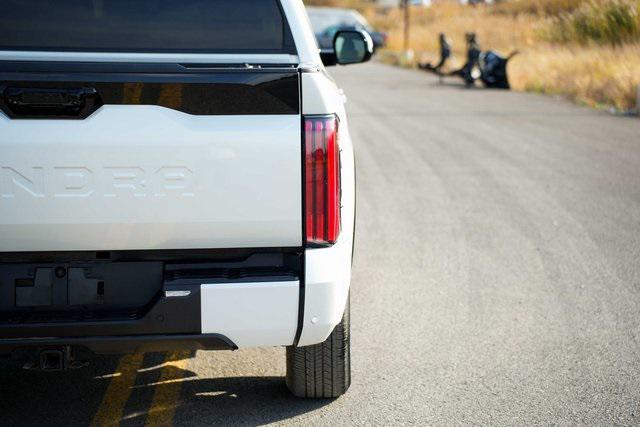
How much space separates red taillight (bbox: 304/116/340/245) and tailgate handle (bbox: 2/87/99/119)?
0.81 meters

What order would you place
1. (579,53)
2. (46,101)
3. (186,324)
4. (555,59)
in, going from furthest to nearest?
(555,59)
(579,53)
(186,324)
(46,101)

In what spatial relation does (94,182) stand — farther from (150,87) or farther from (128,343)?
(128,343)

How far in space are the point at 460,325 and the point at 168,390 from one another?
78.1 inches

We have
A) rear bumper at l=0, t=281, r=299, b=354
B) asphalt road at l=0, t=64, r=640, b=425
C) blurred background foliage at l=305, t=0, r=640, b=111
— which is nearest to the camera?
rear bumper at l=0, t=281, r=299, b=354

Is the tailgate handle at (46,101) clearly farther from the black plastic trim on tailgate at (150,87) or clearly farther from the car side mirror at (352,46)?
the car side mirror at (352,46)

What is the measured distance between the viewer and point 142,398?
17.2ft

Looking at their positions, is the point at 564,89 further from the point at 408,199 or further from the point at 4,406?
the point at 4,406

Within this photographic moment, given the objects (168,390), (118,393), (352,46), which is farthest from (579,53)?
(118,393)

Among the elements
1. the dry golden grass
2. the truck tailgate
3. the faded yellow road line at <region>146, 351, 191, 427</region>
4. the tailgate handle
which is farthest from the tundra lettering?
the dry golden grass

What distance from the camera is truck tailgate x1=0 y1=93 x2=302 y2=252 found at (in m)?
4.12

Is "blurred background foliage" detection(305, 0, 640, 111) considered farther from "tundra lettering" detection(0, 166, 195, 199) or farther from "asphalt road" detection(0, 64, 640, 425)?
"tundra lettering" detection(0, 166, 195, 199)

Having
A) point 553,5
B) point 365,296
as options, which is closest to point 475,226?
point 365,296

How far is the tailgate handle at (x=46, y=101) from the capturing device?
4062 mm

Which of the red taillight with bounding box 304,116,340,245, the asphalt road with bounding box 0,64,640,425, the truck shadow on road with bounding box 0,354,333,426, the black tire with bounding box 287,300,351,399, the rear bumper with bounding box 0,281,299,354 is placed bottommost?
the asphalt road with bounding box 0,64,640,425
